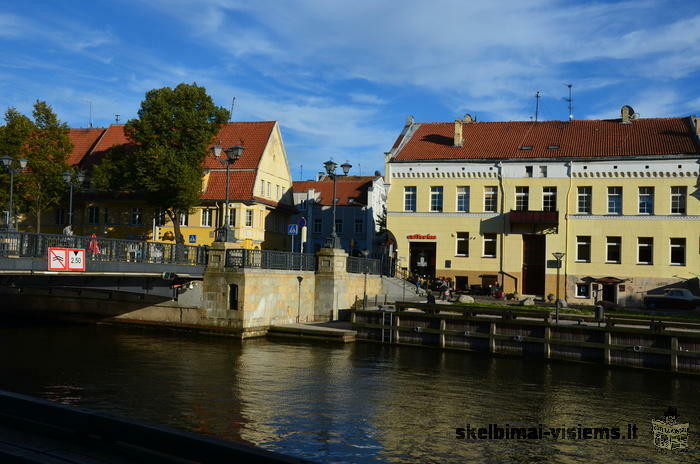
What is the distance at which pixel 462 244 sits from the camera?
4941 centimetres

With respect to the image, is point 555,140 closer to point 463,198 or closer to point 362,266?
point 463,198

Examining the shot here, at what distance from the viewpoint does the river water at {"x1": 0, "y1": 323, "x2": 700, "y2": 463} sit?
574 inches

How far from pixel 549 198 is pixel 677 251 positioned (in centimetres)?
920

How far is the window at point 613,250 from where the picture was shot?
151 ft

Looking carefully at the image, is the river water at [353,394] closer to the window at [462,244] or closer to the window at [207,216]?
the window at [462,244]

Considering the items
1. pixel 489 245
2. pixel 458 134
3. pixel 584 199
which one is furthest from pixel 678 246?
pixel 458 134

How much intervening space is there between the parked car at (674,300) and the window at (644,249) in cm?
414

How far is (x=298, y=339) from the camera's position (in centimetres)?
3231

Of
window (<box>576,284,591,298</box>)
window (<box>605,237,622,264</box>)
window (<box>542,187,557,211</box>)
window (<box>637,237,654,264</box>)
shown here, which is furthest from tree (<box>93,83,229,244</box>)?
window (<box>637,237,654,264</box>)

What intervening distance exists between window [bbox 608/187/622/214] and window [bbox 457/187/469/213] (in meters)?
10.0

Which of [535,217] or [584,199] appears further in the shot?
[584,199]

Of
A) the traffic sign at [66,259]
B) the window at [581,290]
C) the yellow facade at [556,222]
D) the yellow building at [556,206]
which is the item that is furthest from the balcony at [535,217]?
the traffic sign at [66,259]

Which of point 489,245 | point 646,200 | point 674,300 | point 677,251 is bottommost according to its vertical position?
point 674,300

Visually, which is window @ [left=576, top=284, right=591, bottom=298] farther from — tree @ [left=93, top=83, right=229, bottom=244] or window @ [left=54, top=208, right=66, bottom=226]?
window @ [left=54, top=208, right=66, bottom=226]
